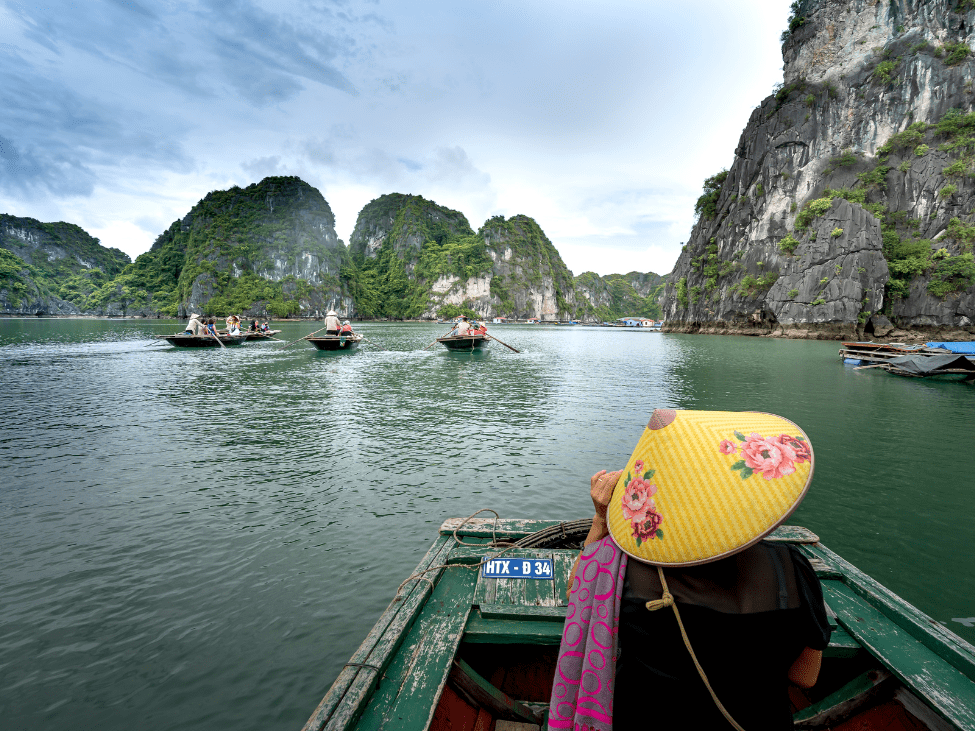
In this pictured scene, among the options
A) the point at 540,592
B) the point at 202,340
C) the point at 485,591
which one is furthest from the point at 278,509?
the point at 202,340

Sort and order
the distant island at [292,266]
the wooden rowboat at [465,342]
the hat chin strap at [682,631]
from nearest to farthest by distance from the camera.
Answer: the hat chin strap at [682,631] → the wooden rowboat at [465,342] → the distant island at [292,266]

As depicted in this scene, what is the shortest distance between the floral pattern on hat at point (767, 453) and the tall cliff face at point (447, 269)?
12685 centimetres

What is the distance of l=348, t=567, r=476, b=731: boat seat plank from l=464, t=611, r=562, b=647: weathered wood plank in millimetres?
91

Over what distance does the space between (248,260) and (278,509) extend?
392 feet

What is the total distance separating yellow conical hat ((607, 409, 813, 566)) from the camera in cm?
117

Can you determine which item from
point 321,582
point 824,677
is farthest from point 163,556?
point 824,677

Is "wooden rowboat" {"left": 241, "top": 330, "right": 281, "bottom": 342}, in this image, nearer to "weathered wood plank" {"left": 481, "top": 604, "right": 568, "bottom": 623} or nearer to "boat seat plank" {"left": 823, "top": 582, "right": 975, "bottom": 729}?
"weathered wood plank" {"left": 481, "top": 604, "right": 568, "bottom": 623}

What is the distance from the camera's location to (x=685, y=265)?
225ft

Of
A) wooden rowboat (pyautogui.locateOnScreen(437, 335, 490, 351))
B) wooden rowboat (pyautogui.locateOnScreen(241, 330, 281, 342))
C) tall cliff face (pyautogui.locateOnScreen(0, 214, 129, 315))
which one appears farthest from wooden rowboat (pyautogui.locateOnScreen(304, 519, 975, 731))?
tall cliff face (pyautogui.locateOnScreen(0, 214, 129, 315))

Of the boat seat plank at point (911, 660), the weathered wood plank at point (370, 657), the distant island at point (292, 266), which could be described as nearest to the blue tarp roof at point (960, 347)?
the boat seat plank at point (911, 660)

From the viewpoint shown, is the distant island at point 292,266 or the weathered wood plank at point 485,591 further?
the distant island at point 292,266

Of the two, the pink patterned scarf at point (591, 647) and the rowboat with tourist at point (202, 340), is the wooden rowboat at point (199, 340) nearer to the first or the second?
the rowboat with tourist at point (202, 340)

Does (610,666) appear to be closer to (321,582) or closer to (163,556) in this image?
(321,582)

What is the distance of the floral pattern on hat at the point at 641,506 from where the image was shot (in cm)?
125
